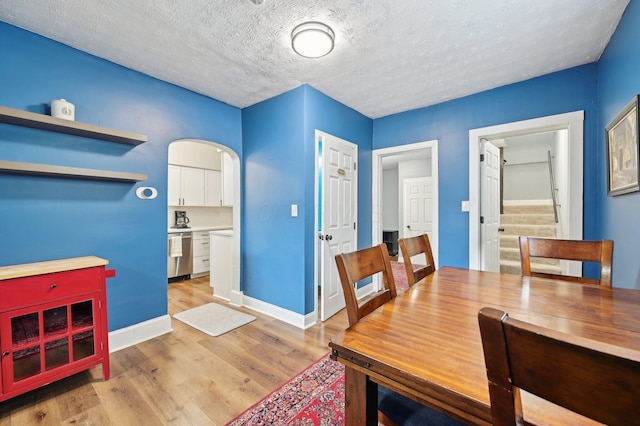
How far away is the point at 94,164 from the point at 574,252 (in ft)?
11.5

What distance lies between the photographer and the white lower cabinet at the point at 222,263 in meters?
3.52

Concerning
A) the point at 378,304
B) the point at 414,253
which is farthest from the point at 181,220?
the point at 378,304

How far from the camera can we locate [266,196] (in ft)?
10.2

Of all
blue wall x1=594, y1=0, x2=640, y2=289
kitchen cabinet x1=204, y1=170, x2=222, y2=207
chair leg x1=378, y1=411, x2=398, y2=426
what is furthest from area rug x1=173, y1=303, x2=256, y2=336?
blue wall x1=594, y1=0, x2=640, y2=289

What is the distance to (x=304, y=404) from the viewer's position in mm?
1635

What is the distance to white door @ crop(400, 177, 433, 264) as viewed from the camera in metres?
6.09

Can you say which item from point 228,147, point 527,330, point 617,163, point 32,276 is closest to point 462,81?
point 617,163

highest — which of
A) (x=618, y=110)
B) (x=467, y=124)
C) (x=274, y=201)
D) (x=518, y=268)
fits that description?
(x=467, y=124)

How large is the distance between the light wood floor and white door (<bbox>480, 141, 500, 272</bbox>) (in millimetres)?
1996

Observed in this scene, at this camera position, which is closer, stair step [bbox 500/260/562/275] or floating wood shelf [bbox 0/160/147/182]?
floating wood shelf [bbox 0/160/147/182]

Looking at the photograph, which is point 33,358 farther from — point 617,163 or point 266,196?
point 617,163

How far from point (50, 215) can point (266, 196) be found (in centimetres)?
180

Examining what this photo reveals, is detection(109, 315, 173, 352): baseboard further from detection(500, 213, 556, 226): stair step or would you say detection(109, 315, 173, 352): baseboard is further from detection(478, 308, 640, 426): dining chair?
detection(500, 213, 556, 226): stair step

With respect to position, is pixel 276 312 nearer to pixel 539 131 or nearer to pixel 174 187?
pixel 174 187
